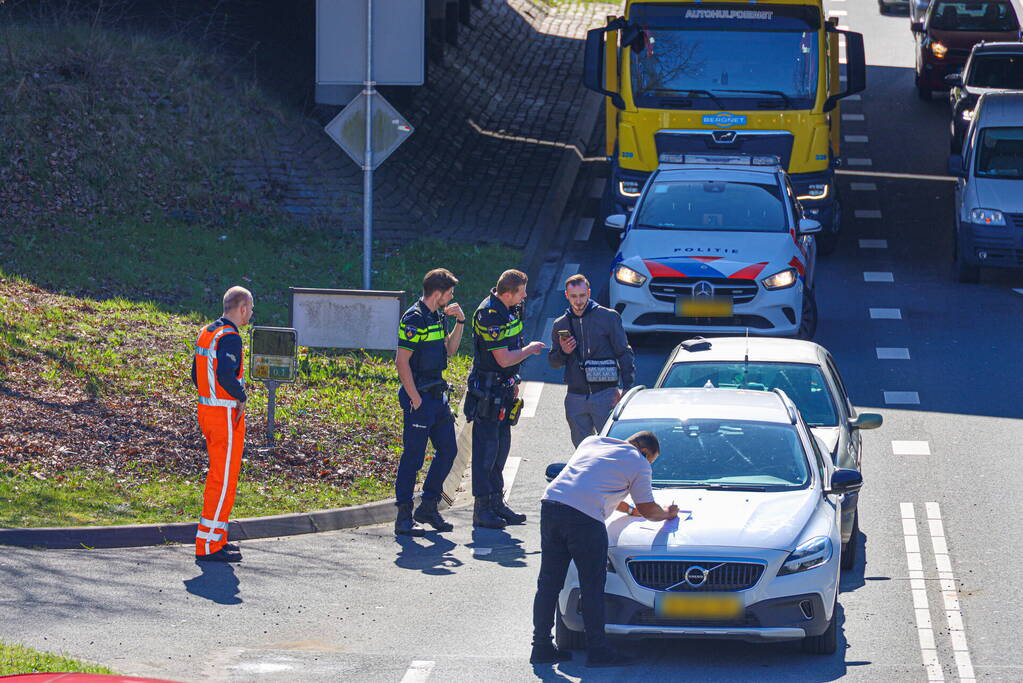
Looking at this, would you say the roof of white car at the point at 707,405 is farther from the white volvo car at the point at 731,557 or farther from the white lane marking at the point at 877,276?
the white lane marking at the point at 877,276

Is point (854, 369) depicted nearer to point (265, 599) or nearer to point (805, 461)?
point (805, 461)

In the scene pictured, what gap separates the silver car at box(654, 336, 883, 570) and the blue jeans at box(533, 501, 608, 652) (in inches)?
125

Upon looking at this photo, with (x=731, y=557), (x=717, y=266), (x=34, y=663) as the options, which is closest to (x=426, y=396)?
(x=731, y=557)

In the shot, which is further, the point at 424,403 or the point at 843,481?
the point at 424,403

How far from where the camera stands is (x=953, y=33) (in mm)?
32344

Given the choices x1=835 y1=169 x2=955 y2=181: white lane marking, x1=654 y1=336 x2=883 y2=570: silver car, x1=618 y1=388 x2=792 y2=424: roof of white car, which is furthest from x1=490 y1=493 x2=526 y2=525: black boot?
x1=835 y1=169 x2=955 y2=181: white lane marking

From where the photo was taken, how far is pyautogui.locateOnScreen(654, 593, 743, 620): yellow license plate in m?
8.65

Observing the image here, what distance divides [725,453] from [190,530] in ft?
12.2

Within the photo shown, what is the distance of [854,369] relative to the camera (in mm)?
16641

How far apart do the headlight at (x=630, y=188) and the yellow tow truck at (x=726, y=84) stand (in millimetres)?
13

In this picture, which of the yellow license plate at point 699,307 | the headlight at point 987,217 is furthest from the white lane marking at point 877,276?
the yellow license plate at point 699,307

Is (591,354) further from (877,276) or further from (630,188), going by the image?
(877,276)

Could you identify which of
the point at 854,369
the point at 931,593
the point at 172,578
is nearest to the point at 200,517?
the point at 172,578

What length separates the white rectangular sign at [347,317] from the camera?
14141 mm
